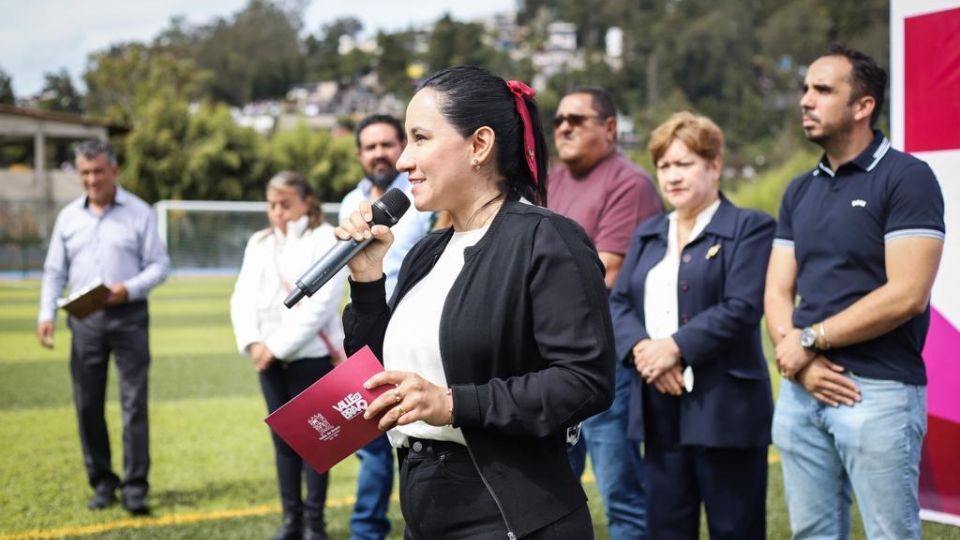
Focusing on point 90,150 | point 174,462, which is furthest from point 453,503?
point 174,462

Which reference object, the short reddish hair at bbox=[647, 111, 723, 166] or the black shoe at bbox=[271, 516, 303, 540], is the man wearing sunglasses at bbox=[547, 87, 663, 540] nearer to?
the short reddish hair at bbox=[647, 111, 723, 166]

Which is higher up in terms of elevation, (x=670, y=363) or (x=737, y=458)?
(x=670, y=363)

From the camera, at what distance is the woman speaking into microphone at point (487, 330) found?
2.28m

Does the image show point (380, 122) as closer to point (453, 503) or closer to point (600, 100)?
point (600, 100)

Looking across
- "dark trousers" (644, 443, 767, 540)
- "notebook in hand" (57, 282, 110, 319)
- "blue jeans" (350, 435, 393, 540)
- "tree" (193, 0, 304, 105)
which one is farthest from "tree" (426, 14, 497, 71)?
"dark trousers" (644, 443, 767, 540)

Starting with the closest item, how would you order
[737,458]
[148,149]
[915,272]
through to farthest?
[915,272]
[737,458]
[148,149]

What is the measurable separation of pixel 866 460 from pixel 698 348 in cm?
78

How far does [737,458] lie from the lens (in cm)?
408

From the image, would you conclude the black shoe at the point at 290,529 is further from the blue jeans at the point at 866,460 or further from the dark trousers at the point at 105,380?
the blue jeans at the point at 866,460

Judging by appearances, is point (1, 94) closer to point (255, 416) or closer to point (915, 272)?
point (255, 416)

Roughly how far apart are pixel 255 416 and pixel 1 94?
81.9 m

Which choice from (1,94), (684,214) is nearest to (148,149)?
(1,94)

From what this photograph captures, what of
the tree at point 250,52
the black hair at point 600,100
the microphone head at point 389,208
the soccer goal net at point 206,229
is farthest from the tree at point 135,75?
the microphone head at point 389,208

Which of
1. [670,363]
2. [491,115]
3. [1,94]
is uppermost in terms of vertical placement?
[1,94]
